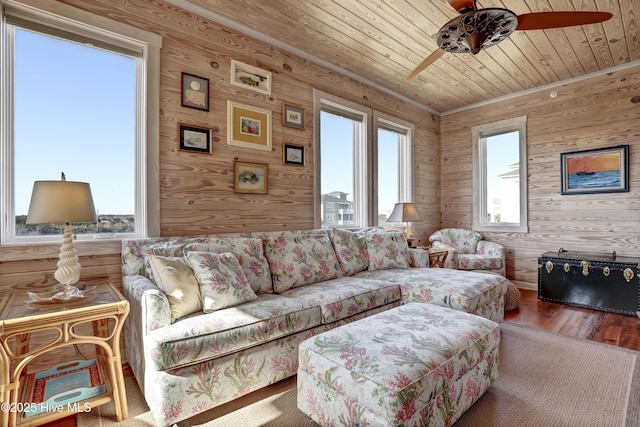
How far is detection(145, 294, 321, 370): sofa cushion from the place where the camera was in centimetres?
153

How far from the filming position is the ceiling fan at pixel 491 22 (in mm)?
1885

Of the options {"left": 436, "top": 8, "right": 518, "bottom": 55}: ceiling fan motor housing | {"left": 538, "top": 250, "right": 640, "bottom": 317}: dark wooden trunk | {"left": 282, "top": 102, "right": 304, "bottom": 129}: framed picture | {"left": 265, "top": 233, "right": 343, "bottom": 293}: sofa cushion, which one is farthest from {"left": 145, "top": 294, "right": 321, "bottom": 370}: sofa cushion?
{"left": 538, "top": 250, "right": 640, "bottom": 317}: dark wooden trunk

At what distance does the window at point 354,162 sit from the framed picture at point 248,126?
0.66 meters

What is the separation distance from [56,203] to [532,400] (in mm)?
2750

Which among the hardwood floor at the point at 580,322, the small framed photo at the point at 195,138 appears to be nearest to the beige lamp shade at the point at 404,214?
the hardwood floor at the point at 580,322

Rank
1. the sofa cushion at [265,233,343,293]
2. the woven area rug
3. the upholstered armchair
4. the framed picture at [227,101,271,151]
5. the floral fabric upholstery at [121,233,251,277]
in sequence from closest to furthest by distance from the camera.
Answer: the woven area rug < the floral fabric upholstery at [121,233,251,277] < the sofa cushion at [265,233,343,293] < the framed picture at [227,101,271,151] < the upholstered armchair

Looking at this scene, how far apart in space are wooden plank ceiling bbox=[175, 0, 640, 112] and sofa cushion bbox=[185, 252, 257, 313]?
201 cm

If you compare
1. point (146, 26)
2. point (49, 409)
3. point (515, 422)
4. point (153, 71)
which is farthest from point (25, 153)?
point (515, 422)

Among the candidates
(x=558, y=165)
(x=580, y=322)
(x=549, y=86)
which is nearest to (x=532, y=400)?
(x=580, y=322)

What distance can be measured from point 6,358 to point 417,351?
181 cm

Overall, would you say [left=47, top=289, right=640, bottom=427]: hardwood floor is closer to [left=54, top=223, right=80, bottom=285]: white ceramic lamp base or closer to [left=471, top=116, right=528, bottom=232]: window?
[left=471, top=116, right=528, bottom=232]: window

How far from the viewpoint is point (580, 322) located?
3.08 meters

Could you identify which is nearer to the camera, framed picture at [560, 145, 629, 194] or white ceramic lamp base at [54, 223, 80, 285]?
white ceramic lamp base at [54, 223, 80, 285]

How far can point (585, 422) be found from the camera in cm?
160
